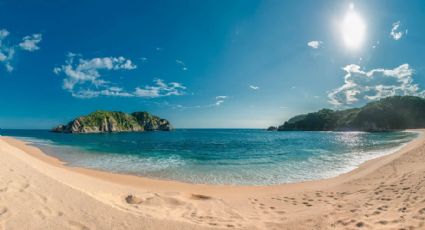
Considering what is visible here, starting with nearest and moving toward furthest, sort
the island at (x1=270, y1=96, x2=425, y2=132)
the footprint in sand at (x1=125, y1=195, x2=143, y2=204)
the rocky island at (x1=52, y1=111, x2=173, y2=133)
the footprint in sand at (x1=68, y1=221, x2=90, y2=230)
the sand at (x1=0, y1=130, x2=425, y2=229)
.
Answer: the footprint in sand at (x1=68, y1=221, x2=90, y2=230) → the sand at (x1=0, y1=130, x2=425, y2=229) → the footprint in sand at (x1=125, y1=195, x2=143, y2=204) → the island at (x1=270, y1=96, x2=425, y2=132) → the rocky island at (x1=52, y1=111, x2=173, y2=133)

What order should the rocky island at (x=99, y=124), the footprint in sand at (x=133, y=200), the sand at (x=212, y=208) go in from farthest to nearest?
the rocky island at (x=99, y=124) < the footprint in sand at (x=133, y=200) < the sand at (x=212, y=208)

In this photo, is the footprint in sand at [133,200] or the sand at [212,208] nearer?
the sand at [212,208]

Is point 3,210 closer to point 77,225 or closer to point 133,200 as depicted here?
point 77,225

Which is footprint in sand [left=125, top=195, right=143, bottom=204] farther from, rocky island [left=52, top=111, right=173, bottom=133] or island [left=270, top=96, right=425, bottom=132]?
island [left=270, top=96, right=425, bottom=132]

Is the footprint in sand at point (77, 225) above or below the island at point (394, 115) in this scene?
below

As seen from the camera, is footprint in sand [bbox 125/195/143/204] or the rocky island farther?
the rocky island

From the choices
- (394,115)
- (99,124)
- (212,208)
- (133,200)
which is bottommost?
(212,208)

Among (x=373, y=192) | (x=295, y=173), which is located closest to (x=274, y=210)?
(x=373, y=192)

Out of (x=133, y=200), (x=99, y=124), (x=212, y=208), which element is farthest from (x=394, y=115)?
(x=99, y=124)

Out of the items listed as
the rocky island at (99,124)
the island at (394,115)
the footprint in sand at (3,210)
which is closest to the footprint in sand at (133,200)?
the footprint in sand at (3,210)

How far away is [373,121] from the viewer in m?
155

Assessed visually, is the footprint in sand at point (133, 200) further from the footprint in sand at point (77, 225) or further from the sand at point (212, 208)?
the footprint in sand at point (77, 225)

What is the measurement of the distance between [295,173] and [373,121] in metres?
170

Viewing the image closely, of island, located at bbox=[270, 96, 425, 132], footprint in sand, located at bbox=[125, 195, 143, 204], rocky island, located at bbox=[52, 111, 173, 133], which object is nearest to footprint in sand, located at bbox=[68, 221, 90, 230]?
footprint in sand, located at bbox=[125, 195, 143, 204]
